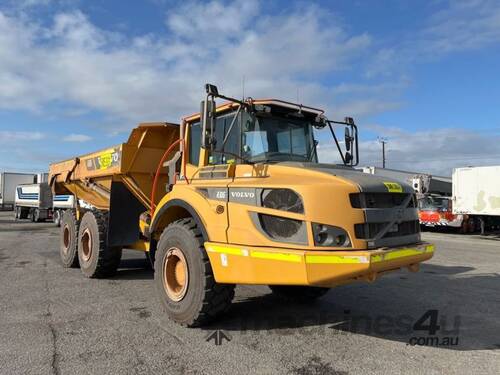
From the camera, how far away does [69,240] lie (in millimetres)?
10227

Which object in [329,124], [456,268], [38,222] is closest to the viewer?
[329,124]

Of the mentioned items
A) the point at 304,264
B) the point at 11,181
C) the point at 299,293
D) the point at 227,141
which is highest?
the point at 11,181

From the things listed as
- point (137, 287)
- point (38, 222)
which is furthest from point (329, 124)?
point (38, 222)

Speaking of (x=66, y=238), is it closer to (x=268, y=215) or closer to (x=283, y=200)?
(x=268, y=215)

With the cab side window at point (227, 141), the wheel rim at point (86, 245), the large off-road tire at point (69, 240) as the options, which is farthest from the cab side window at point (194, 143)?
the large off-road tire at point (69, 240)

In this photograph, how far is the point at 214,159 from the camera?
5.95 m

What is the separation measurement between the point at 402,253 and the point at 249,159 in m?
1.99

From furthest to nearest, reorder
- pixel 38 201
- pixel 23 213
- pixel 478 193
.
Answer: pixel 23 213 → pixel 38 201 → pixel 478 193

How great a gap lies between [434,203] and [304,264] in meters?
Result: 22.9

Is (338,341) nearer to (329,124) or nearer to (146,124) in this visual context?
(329,124)

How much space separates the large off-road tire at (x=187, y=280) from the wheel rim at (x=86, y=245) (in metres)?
3.40

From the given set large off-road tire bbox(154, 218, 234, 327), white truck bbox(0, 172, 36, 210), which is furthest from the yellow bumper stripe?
white truck bbox(0, 172, 36, 210)

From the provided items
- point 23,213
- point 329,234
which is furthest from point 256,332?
point 23,213

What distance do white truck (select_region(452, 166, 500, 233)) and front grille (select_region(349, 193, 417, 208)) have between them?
1994cm
